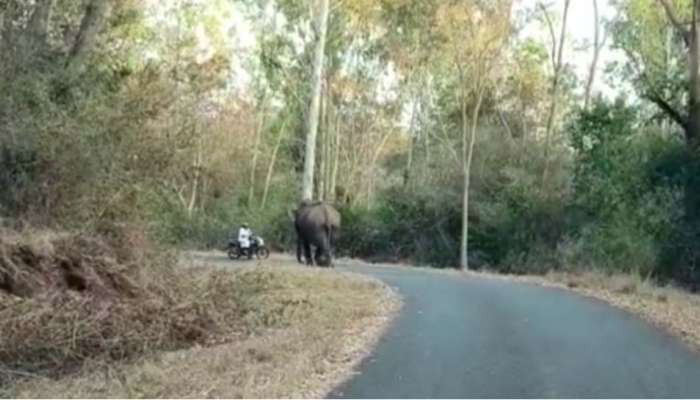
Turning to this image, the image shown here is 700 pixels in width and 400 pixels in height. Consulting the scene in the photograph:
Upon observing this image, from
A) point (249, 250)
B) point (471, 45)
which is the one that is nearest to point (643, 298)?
point (249, 250)

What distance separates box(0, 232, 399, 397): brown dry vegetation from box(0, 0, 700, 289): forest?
1045mm

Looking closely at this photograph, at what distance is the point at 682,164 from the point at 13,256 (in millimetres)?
17587

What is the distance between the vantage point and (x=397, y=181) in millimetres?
45500

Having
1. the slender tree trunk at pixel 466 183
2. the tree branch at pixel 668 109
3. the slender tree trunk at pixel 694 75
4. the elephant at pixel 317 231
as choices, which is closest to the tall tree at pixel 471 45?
the slender tree trunk at pixel 466 183

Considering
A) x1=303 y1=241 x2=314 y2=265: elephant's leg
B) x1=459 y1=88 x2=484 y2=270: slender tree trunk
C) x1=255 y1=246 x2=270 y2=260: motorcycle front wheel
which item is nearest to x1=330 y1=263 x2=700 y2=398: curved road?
x1=303 y1=241 x2=314 y2=265: elephant's leg

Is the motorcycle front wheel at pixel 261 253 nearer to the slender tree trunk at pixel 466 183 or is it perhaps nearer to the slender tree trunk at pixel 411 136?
the slender tree trunk at pixel 466 183

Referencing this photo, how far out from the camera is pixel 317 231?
2936 cm

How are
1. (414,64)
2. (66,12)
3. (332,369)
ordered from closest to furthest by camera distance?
(332,369), (66,12), (414,64)

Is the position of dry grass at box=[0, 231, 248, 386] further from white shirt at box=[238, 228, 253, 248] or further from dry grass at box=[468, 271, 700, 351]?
white shirt at box=[238, 228, 253, 248]

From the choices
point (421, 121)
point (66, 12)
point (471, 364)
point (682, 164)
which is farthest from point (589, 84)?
point (471, 364)

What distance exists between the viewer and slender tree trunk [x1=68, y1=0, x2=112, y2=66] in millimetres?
17062

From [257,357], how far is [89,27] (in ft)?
28.1

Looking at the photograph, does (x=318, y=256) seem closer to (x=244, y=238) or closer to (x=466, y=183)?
(x=244, y=238)

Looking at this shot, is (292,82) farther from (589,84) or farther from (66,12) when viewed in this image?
(66,12)
